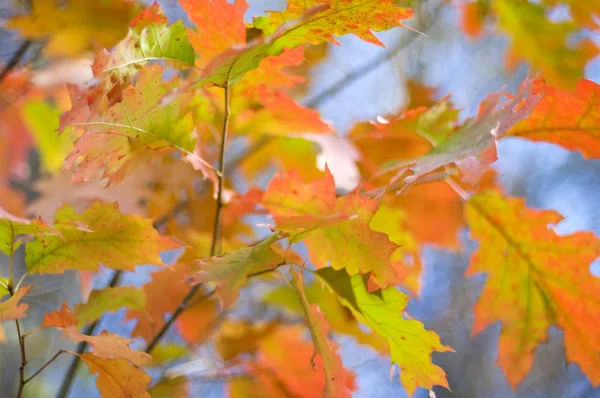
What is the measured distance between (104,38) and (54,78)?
5.1 inches

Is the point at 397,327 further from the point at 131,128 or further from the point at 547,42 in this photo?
the point at 547,42

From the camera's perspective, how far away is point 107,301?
2.17ft

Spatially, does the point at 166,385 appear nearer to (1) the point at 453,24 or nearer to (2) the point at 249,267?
(2) the point at 249,267

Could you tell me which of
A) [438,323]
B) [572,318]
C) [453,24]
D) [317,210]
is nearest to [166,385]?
[317,210]

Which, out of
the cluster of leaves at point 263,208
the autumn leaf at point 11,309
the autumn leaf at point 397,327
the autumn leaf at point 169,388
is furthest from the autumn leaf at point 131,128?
the autumn leaf at point 169,388

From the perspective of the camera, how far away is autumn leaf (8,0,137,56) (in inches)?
38.5

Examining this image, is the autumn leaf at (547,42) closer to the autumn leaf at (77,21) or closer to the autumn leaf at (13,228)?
the autumn leaf at (77,21)

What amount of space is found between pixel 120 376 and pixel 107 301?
0.13 meters

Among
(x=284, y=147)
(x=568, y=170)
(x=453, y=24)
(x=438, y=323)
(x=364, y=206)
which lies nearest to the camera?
(x=364, y=206)

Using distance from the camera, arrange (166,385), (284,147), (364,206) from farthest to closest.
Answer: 1. (284,147)
2. (166,385)
3. (364,206)

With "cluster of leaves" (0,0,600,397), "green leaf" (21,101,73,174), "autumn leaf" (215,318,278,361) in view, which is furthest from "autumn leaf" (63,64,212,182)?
"green leaf" (21,101,73,174)

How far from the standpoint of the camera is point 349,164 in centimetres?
84

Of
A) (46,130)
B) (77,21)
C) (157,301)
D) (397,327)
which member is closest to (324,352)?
(397,327)

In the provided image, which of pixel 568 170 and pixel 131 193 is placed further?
pixel 568 170
